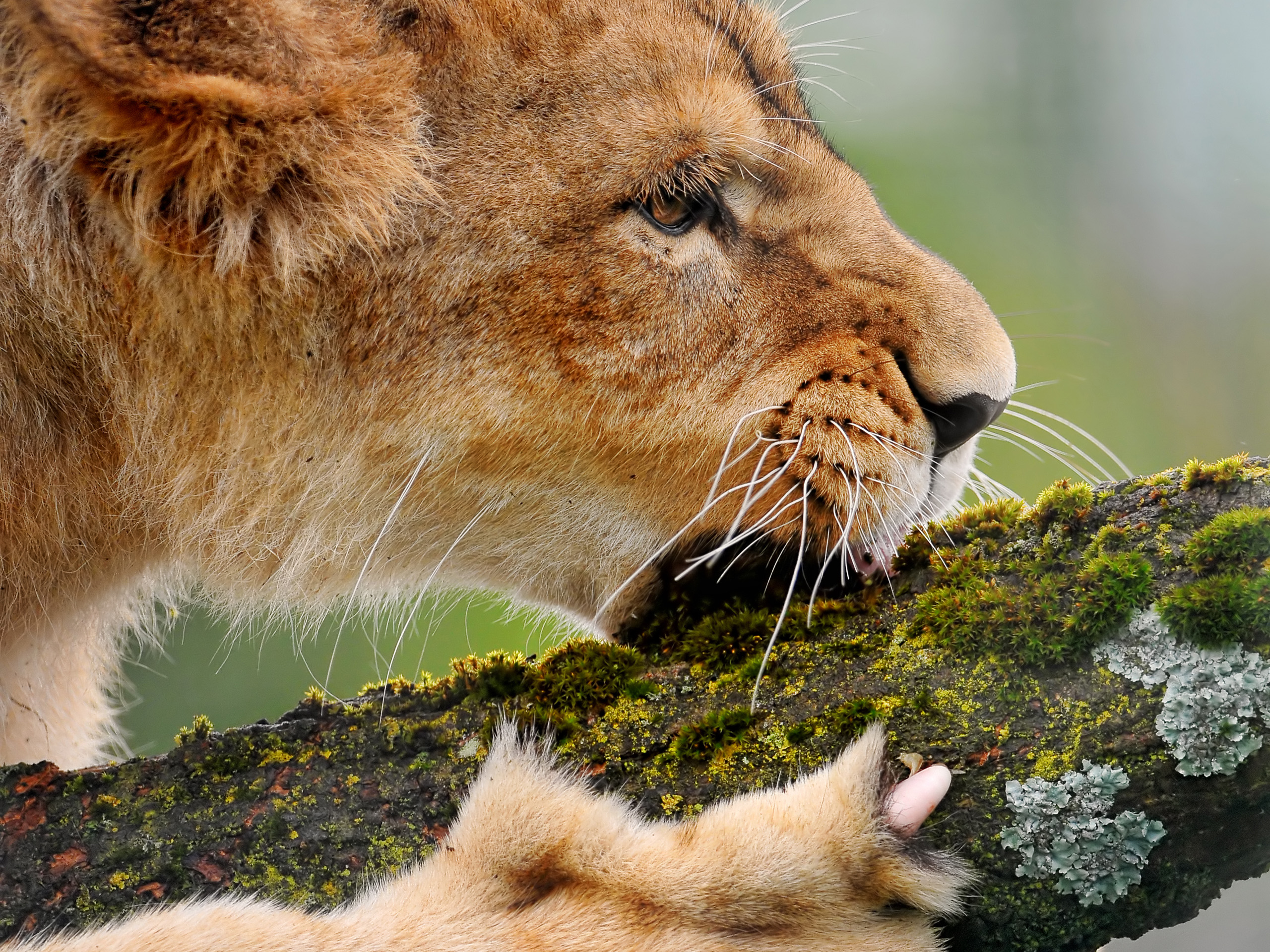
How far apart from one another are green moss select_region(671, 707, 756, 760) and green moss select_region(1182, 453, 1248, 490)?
906 millimetres

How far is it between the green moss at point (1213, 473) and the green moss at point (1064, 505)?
17 cm

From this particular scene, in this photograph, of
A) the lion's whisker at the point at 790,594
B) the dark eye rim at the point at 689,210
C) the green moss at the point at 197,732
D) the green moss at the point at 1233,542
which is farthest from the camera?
the dark eye rim at the point at 689,210

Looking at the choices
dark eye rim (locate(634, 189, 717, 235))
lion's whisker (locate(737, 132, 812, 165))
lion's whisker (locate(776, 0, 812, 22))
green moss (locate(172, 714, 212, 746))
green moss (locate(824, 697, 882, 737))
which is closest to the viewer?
green moss (locate(824, 697, 882, 737))

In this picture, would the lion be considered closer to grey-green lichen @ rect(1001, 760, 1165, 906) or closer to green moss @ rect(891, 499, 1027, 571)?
green moss @ rect(891, 499, 1027, 571)

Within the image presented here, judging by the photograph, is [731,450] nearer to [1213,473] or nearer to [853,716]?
[853,716]

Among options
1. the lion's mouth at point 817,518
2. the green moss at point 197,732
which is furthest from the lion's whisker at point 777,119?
the green moss at point 197,732

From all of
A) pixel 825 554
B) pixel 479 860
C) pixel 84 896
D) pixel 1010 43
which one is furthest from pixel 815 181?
pixel 1010 43

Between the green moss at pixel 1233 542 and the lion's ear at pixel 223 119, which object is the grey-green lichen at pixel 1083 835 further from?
the lion's ear at pixel 223 119

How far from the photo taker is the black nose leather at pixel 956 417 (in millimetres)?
2645

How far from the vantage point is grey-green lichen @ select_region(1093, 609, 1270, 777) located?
1816 mm

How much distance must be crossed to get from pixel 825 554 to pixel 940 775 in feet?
2.14

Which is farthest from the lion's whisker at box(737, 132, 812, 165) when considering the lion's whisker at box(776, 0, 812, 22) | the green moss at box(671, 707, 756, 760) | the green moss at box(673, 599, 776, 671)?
the green moss at box(671, 707, 756, 760)

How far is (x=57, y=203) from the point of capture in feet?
7.84

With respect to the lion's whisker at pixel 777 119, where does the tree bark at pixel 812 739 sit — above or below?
below
